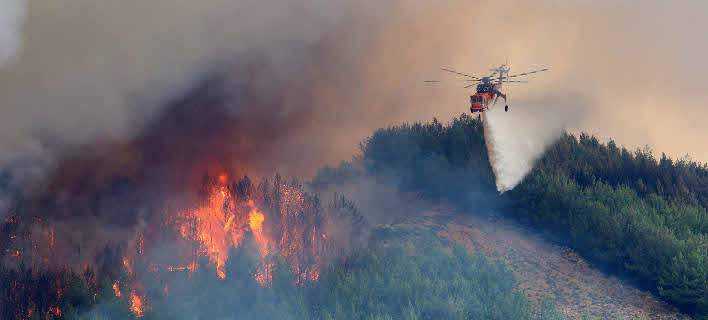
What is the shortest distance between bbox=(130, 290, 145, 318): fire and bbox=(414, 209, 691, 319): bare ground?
38.6 feet

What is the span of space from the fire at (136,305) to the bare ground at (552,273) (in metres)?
11.8

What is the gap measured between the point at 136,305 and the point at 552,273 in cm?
1465

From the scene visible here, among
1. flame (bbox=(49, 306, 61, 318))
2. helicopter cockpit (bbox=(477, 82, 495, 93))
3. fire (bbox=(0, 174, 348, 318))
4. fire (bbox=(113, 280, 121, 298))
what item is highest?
helicopter cockpit (bbox=(477, 82, 495, 93))

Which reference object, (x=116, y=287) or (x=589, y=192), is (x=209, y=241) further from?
(x=589, y=192)

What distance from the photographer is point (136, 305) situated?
22484mm

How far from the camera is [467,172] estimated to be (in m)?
32.7

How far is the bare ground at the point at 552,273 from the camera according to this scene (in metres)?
24.0

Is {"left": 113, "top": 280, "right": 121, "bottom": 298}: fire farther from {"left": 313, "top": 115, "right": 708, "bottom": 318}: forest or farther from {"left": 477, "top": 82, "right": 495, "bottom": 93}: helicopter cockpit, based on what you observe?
{"left": 477, "top": 82, "right": 495, "bottom": 93}: helicopter cockpit

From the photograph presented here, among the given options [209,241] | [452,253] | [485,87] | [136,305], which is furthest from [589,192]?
[136,305]

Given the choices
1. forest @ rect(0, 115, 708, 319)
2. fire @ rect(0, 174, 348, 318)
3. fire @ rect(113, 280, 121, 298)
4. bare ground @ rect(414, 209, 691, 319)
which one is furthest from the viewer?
bare ground @ rect(414, 209, 691, 319)

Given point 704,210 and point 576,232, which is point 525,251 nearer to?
point 576,232

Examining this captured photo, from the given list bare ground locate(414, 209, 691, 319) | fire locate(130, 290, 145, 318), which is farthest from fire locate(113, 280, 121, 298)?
bare ground locate(414, 209, 691, 319)

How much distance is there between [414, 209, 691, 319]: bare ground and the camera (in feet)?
78.8

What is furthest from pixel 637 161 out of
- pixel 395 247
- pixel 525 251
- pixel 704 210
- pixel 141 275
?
pixel 141 275
